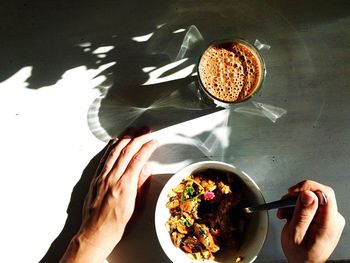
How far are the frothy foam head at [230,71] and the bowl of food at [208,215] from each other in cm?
19

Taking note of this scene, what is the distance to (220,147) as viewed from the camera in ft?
3.61

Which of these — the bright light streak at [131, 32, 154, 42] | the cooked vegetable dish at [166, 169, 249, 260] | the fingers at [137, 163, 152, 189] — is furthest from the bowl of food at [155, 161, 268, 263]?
the bright light streak at [131, 32, 154, 42]

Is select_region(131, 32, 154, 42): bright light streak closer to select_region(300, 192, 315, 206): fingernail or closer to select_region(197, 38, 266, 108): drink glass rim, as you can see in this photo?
select_region(197, 38, 266, 108): drink glass rim

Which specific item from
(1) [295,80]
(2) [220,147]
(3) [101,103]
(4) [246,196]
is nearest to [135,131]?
(3) [101,103]

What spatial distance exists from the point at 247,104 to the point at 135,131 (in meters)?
0.31

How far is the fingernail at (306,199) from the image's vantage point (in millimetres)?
871

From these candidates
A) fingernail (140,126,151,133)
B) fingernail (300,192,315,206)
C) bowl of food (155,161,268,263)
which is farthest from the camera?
fingernail (140,126,151,133)

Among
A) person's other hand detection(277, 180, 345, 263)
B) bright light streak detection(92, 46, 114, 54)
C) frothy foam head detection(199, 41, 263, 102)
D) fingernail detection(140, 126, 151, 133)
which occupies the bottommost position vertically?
person's other hand detection(277, 180, 345, 263)

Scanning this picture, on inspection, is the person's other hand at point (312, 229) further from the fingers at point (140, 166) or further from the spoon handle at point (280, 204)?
the fingers at point (140, 166)

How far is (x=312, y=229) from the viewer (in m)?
0.97

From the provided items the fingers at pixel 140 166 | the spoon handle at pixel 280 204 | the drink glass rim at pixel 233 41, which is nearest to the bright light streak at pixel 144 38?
the drink glass rim at pixel 233 41

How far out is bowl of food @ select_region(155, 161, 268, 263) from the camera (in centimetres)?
99

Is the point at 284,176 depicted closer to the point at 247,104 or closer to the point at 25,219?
the point at 247,104

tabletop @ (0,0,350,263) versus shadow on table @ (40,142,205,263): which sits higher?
tabletop @ (0,0,350,263)
